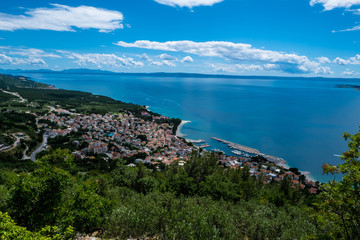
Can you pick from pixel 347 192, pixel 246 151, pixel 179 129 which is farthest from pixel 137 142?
pixel 347 192

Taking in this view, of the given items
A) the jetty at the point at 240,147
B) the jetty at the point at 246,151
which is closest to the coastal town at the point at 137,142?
the jetty at the point at 246,151

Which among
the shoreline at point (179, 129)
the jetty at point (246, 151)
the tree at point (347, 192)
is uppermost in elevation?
the tree at point (347, 192)

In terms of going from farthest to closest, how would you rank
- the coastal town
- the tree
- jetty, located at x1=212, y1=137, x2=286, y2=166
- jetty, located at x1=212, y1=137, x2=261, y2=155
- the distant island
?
jetty, located at x1=212, y1=137, x2=261, y2=155 → jetty, located at x1=212, y1=137, x2=286, y2=166 → the coastal town → the distant island → the tree

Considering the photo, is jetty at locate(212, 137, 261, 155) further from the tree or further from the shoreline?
the tree

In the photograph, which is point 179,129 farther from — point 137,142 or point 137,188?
point 137,188

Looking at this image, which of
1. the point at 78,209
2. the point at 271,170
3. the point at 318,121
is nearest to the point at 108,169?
the point at 78,209

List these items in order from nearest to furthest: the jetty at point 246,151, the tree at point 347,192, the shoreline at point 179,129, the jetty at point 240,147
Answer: the tree at point 347,192
the jetty at point 246,151
the jetty at point 240,147
the shoreline at point 179,129

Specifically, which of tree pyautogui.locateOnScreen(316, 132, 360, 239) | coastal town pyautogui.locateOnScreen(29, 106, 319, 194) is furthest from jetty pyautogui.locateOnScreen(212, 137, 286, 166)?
tree pyautogui.locateOnScreen(316, 132, 360, 239)

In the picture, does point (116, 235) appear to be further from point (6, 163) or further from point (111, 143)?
point (111, 143)

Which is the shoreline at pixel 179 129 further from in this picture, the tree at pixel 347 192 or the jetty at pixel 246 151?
the tree at pixel 347 192
